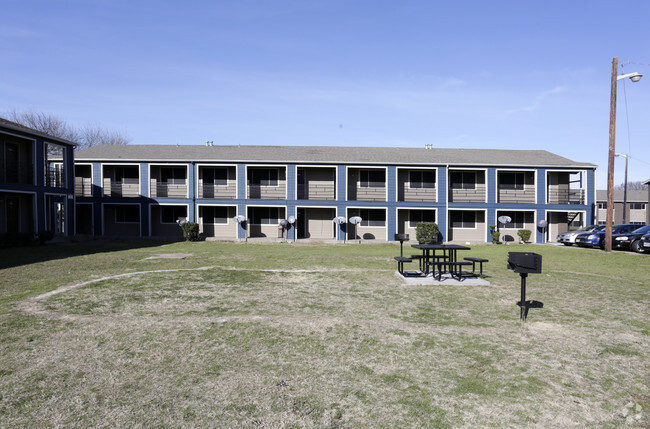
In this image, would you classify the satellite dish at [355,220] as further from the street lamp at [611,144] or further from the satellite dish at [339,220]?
the street lamp at [611,144]

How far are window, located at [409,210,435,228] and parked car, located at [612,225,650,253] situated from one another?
1066 cm

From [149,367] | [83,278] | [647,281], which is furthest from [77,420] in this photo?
[647,281]

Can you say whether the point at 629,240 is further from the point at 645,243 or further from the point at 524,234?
the point at 524,234

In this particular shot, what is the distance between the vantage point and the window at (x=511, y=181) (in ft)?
91.6

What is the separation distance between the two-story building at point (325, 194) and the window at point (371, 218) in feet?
0.24

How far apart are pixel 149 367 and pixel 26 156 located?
2328cm

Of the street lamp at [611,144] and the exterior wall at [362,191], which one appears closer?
the street lamp at [611,144]

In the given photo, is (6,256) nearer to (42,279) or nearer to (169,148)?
(42,279)

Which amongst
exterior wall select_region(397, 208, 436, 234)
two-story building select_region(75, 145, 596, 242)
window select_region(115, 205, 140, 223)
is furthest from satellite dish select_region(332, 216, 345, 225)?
window select_region(115, 205, 140, 223)

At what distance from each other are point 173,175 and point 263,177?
6.55m

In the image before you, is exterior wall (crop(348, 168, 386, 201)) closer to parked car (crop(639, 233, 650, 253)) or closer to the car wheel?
the car wheel

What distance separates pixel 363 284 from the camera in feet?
31.6

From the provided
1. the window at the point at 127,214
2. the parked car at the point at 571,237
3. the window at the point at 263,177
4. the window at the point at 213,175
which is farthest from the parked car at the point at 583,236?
the window at the point at 127,214

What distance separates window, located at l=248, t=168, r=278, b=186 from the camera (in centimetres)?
2822
